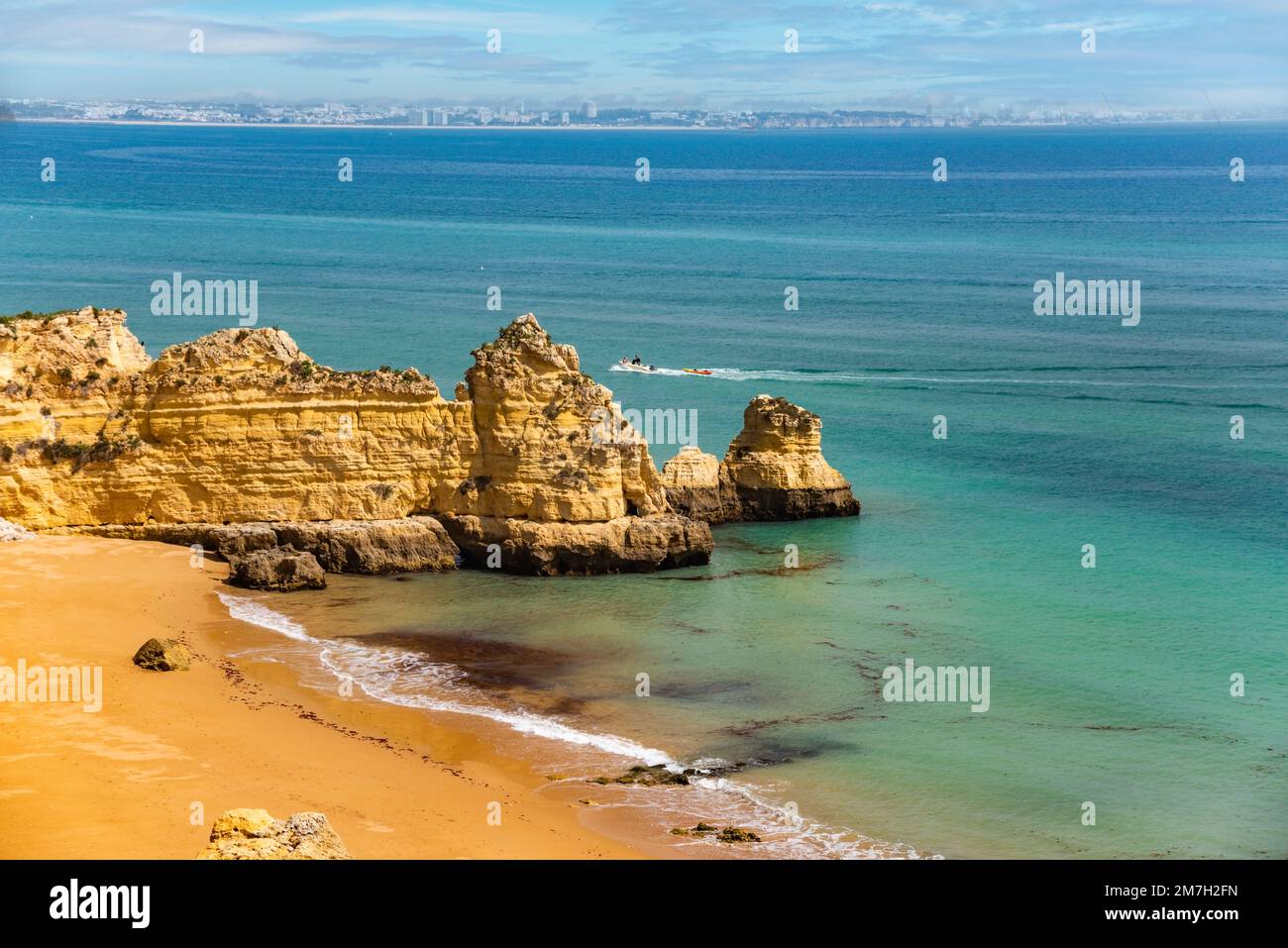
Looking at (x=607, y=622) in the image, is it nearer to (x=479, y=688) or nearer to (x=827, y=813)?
(x=479, y=688)

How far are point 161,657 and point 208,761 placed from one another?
4.43 meters

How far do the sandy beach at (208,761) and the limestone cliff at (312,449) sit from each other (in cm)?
387

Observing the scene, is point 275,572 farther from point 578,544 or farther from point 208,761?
point 208,761

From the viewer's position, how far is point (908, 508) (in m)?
41.8

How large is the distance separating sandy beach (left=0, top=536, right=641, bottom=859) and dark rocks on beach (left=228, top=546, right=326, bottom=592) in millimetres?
2183

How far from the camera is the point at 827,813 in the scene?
23.5 metres

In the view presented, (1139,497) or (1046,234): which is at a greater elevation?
(1046,234)

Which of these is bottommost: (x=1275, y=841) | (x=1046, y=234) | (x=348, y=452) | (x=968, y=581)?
(x=1275, y=841)

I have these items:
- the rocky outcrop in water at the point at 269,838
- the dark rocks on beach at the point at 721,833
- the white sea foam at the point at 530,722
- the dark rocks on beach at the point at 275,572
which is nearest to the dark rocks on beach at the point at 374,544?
the dark rocks on beach at the point at 275,572

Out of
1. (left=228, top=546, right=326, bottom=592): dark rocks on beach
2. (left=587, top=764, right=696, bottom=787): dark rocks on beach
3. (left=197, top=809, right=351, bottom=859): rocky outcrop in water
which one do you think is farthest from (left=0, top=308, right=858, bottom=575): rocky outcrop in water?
(left=197, top=809, right=351, bottom=859): rocky outcrop in water

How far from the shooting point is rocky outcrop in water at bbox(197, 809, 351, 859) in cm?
1603

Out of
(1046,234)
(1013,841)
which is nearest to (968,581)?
(1013,841)

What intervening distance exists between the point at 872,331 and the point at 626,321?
10.7 meters

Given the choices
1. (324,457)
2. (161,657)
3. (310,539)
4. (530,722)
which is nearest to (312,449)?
(324,457)
